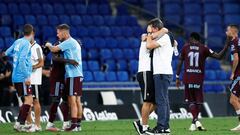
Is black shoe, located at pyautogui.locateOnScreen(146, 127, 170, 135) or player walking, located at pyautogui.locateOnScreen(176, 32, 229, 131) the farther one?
player walking, located at pyautogui.locateOnScreen(176, 32, 229, 131)

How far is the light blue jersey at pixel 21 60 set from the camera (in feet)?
63.1

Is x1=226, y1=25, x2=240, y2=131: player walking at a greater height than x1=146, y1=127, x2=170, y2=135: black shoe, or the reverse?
x1=226, y1=25, x2=240, y2=131: player walking

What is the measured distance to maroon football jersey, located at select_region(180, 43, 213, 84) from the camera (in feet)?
68.6

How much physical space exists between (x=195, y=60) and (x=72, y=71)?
324cm

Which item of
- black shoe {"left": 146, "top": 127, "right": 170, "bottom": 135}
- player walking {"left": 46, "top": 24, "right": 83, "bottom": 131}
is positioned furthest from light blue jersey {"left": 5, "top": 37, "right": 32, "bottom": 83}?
black shoe {"left": 146, "top": 127, "right": 170, "bottom": 135}

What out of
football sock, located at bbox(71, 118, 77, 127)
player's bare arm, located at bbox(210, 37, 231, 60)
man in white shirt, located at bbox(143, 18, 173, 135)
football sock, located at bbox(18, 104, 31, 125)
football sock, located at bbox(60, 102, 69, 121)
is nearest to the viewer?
man in white shirt, located at bbox(143, 18, 173, 135)

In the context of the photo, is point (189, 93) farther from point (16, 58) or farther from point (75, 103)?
point (16, 58)

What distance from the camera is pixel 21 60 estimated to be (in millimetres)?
19203

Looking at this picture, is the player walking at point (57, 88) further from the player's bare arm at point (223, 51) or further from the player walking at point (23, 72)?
the player's bare arm at point (223, 51)

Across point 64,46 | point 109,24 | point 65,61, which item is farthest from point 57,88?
point 109,24

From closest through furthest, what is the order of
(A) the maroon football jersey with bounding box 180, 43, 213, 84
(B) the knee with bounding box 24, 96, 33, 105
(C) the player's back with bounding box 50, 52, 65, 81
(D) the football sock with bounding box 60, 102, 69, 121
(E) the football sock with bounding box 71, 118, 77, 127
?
(B) the knee with bounding box 24, 96, 33, 105 → (E) the football sock with bounding box 71, 118, 77, 127 → (D) the football sock with bounding box 60, 102, 69, 121 → (C) the player's back with bounding box 50, 52, 65, 81 → (A) the maroon football jersey with bounding box 180, 43, 213, 84

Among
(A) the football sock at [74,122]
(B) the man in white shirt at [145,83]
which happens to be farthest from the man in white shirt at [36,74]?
(B) the man in white shirt at [145,83]

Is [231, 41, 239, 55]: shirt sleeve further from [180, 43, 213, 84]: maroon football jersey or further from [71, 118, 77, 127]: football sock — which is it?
[71, 118, 77, 127]: football sock

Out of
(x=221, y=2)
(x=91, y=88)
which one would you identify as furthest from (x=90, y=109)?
(x=221, y=2)
